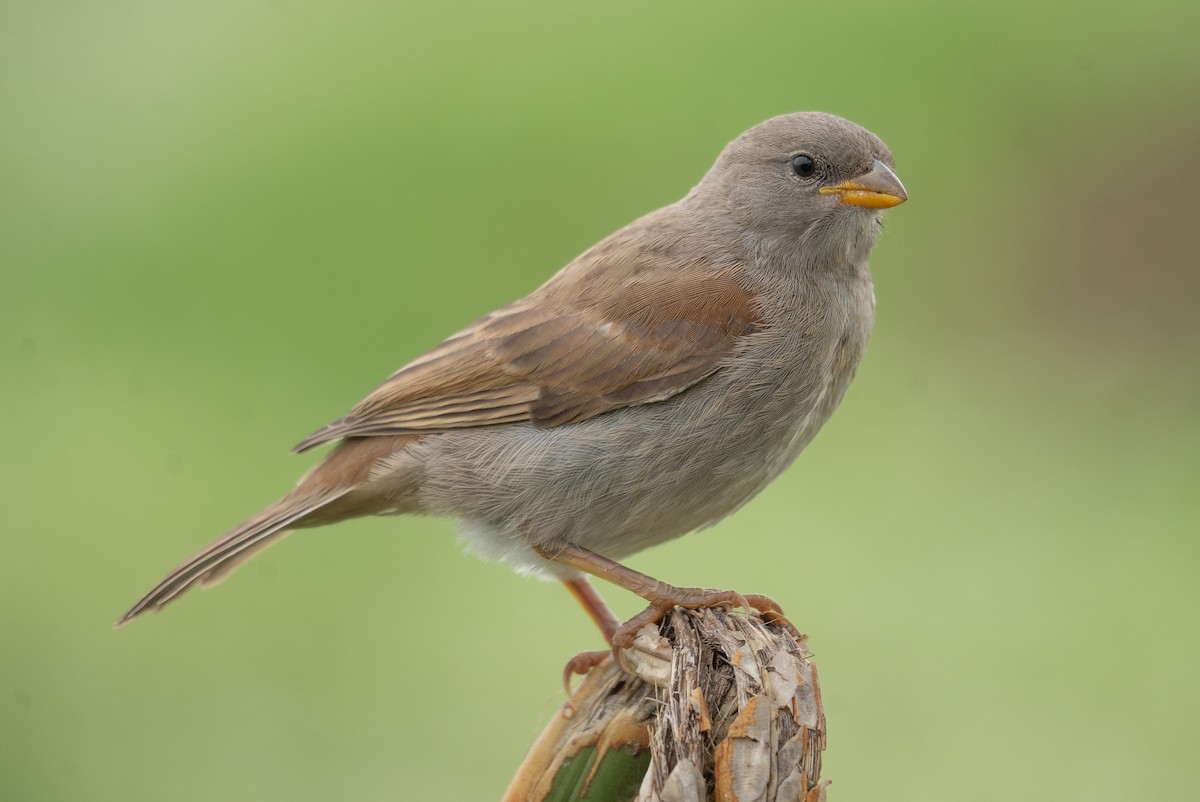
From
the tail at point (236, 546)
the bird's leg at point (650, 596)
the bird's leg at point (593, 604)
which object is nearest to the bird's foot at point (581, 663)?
the bird's leg at point (650, 596)

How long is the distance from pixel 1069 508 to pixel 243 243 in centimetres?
468

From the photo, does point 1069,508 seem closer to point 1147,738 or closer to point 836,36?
point 1147,738

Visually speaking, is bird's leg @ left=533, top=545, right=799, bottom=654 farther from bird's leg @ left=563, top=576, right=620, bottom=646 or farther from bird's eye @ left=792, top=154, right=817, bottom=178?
bird's eye @ left=792, top=154, right=817, bottom=178

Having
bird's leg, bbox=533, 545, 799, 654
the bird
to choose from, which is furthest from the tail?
bird's leg, bbox=533, 545, 799, 654

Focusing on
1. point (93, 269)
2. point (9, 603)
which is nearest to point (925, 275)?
point (93, 269)

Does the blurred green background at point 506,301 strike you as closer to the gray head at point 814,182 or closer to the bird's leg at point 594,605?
the bird's leg at point 594,605

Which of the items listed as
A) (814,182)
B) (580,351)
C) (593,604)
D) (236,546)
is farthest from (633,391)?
(236,546)

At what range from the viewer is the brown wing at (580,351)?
4660mm

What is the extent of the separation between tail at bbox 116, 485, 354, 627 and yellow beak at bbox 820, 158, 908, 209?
188 cm

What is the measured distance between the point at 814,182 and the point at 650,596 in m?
1.57

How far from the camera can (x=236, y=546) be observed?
467 centimetres

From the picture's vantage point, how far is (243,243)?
8281 mm

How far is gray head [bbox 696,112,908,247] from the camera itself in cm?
489

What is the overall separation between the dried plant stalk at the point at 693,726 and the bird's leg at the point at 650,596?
97 mm
